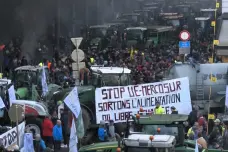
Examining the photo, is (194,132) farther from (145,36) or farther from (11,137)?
(145,36)

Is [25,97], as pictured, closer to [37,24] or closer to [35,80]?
[35,80]

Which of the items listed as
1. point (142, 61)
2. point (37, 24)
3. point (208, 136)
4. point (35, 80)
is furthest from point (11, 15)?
point (208, 136)

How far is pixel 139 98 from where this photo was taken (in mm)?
18516

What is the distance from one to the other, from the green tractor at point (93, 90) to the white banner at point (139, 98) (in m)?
0.34

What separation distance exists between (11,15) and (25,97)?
20.9m

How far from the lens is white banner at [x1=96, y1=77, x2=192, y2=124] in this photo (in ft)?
59.0

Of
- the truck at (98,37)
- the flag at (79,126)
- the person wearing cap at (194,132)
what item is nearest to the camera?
the person wearing cap at (194,132)

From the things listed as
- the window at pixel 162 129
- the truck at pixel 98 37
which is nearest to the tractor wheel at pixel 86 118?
the window at pixel 162 129

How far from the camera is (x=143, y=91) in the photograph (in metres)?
18.7

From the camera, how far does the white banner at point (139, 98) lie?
17984mm

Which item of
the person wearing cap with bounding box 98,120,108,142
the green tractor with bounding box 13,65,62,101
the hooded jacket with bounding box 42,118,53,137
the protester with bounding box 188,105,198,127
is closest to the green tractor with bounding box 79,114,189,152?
the person wearing cap with bounding box 98,120,108,142

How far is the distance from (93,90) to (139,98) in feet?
4.79

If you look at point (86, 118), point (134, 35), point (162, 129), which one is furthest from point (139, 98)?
point (134, 35)

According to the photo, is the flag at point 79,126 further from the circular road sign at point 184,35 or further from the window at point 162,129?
the circular road sign at point 184,35
